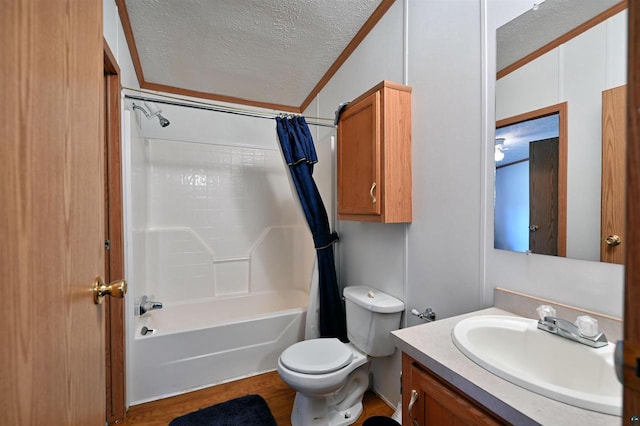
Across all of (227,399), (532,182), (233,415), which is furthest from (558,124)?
(227,399)

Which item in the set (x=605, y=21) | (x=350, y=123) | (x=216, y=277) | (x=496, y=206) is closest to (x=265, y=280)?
(x=216, y=277)

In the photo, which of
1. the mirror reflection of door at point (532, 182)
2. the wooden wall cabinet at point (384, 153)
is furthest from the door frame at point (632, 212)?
the wooden wall cabinet at point (384, 153)

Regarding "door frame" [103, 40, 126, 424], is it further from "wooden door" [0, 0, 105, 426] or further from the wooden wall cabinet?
the wooden wall cabinet

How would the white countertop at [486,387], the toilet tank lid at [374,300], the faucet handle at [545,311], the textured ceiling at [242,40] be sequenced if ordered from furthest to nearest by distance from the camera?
1. the textured ceiling at [242,40]
2. the toilet tank lid at [374,300]
3. the faucet handle at [545,311]
4. the white countertop at [486,387]

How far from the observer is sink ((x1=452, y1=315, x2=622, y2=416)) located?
59 cm

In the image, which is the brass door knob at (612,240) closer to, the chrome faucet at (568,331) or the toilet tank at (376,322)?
the chrome faucet at (568,331)

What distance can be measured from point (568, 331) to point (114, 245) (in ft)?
6.87

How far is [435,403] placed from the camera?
0.80 m

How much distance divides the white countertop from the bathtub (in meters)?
1.48

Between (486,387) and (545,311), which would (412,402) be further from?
(545,311)

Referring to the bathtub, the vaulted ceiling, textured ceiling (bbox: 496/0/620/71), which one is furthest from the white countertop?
the vaulted ceiling

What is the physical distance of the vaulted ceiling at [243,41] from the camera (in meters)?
1.67

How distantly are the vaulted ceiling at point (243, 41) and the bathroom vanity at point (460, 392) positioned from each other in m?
1.85

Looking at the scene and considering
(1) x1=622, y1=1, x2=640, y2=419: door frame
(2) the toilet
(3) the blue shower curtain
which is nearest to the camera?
(1) x1=622, y1=1, x2=640, y2=419: door frame
